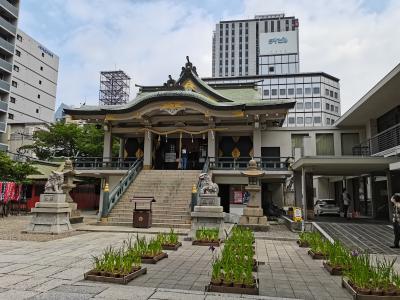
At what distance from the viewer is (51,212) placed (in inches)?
500

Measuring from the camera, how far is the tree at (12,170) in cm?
2041

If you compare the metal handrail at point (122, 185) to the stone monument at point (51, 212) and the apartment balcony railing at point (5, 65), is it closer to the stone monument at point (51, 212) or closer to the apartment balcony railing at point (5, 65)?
the stone monument at point (51, 212)

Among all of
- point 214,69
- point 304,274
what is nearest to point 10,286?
point 304,274

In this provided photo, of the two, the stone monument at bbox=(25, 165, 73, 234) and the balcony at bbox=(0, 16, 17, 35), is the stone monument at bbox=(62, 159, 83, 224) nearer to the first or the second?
the stone monument at bbox=(25, 165, 73, 234)

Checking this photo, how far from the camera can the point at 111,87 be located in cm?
6100

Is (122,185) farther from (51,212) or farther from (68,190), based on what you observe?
(51,212)

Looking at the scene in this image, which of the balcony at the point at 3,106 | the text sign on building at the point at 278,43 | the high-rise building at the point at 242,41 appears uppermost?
the high-rise building at the point at 242,41

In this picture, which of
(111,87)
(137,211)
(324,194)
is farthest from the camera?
(111,87)

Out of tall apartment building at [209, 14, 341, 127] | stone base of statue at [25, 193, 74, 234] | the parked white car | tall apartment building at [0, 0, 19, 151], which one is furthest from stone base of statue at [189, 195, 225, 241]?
tall apartment building at [209, 14, 341, 127]

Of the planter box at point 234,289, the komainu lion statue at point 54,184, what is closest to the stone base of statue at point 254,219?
the komainu lion statue at point 54,184

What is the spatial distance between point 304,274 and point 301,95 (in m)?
68.6

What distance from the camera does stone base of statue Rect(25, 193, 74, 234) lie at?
1251cm

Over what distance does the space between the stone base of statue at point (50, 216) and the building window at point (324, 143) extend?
17.5 metres

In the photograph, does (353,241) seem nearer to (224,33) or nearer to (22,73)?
(22,73)
